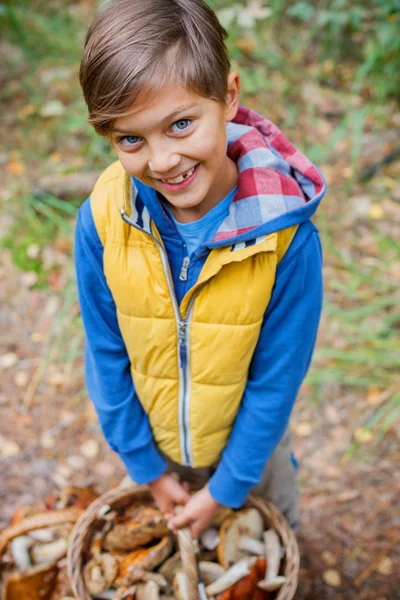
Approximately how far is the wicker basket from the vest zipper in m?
0.22

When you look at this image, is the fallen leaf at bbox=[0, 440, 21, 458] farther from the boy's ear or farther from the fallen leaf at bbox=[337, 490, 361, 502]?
the boy's ear

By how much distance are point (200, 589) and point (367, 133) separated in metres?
2.87

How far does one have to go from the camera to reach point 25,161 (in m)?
3.39

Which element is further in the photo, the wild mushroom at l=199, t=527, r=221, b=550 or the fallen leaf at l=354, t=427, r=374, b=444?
the fallen leaf at l=354, t=427, r=374, b=444

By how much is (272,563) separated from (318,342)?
4.20 ft

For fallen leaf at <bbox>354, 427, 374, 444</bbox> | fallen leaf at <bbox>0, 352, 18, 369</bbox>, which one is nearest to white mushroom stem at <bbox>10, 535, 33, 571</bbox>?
fallen leaf at <bbox>0, 352, 18, 369</bbox>

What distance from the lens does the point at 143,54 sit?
0.92 metres

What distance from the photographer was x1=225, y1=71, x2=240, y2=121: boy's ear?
1.07m

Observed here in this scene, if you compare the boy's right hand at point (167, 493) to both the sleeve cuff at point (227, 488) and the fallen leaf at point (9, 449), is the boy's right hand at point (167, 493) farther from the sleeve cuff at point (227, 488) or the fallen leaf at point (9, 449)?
the fallen leaf at point (9, 449)

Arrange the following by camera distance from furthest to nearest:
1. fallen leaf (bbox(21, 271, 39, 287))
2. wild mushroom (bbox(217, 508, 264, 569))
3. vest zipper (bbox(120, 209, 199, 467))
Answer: fallen leaf (bbox(21, 271, 39, 287)) → wild mushroom (bbox(217, 508, 264, 569)) → vest zipper (bbox(120, 209, 199, 467))

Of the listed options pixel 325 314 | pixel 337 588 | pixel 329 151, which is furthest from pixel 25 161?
pixel 337 588

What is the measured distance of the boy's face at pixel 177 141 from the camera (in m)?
0.95

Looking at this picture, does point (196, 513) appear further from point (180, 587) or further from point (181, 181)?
point (181, 181)

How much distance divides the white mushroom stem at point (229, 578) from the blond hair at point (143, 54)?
121cm
